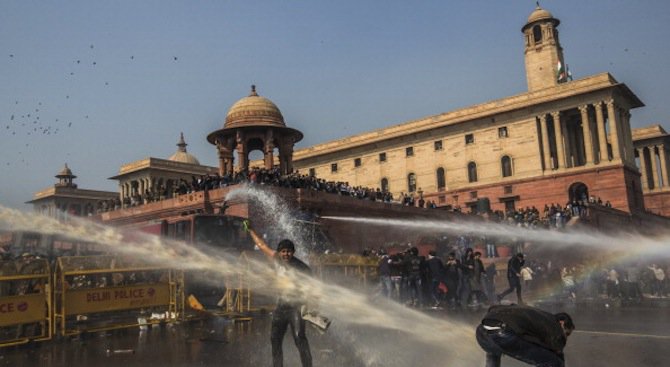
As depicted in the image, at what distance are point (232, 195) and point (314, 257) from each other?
11152mm

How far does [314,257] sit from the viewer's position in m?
17.2

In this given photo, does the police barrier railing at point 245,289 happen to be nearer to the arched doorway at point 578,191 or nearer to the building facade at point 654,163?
the arched doorway at point 578,191

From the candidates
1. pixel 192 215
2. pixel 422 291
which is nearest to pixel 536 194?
pixel 422 291

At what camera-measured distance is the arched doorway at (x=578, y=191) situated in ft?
163

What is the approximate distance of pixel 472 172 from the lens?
183 ft

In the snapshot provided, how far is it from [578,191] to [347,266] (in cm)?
3963

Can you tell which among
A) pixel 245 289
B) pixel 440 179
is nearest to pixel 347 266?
pixel 245 289

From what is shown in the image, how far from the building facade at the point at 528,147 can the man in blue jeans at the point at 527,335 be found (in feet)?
159

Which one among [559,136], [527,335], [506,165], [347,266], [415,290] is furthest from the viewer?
[506,165]

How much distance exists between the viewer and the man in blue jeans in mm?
4512

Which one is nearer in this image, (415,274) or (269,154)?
(415,274)

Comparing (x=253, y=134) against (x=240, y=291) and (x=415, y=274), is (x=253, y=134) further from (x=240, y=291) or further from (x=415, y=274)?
(x=240, y=291)

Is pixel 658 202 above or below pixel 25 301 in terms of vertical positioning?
above

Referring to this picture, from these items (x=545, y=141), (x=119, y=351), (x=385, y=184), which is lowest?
(x=119, y=351)
